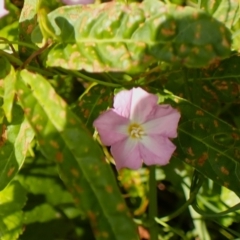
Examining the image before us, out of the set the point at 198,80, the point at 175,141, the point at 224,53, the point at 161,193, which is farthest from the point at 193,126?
the point at 161,193

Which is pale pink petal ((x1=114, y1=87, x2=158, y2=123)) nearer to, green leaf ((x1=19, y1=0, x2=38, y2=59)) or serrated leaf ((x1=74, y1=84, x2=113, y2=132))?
serrated leaf ((x1=74, y1=84, x2=113, y2=132))

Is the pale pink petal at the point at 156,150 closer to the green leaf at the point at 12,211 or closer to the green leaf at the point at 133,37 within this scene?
the green leaf at the point at 133,37

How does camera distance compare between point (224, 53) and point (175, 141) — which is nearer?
point (224, 53)

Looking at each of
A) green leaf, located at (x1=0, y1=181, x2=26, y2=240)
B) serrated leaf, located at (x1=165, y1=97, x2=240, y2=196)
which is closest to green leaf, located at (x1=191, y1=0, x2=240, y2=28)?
serrated leaf, located at (x1=165, y1=97, x2=240, y2=196)

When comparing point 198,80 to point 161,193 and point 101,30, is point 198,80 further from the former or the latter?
point 161,193

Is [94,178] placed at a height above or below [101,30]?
below

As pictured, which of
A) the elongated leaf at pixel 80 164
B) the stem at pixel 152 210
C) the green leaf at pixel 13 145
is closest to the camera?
the elongated leaf at pixel 80 164

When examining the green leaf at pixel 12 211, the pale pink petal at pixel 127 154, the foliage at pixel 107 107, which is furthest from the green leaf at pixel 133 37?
the green leaf at pixel 12 211
